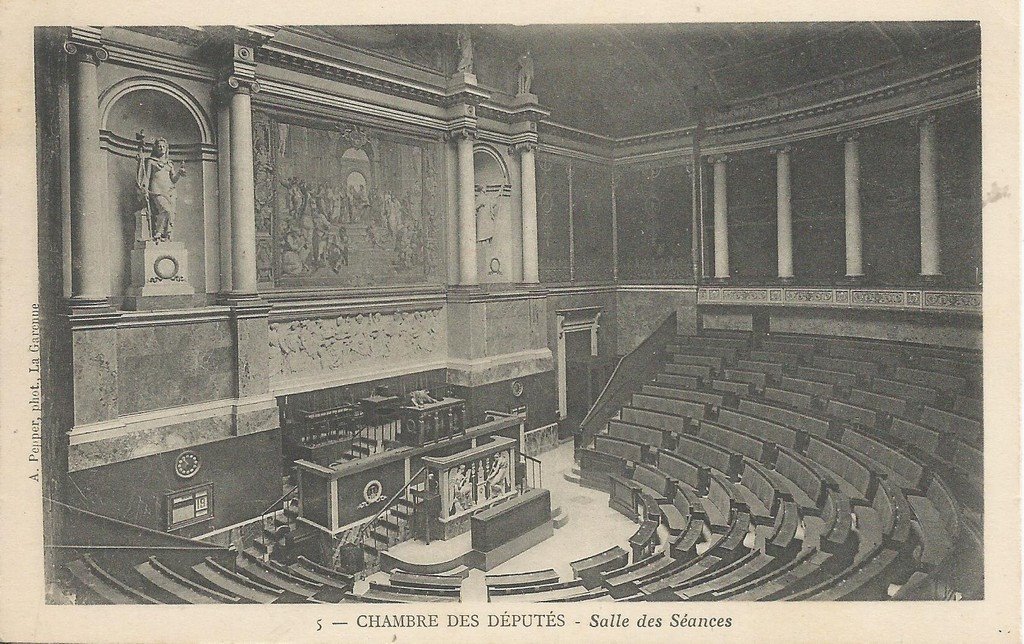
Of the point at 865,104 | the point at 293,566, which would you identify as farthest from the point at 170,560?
the point at 865,104

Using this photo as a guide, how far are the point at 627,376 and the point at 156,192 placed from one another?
9654 mm

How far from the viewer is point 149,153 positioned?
784 centimetres

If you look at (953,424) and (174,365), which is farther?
(174,365)

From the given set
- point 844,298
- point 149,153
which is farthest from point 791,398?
point 149,153

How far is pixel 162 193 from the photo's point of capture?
25.5ft

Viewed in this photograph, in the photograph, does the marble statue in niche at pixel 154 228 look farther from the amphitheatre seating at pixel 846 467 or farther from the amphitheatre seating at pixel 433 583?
the amphitheatre seating at pixel 846 467

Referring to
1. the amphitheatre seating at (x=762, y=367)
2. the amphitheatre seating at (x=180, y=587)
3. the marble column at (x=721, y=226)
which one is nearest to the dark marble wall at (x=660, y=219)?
the marble column at (x=721, y=226)

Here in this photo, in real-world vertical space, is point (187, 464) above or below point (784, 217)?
below

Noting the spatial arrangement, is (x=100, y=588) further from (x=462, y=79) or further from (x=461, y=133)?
(x=462, y=79)

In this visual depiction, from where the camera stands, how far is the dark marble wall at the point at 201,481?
709 centimetres

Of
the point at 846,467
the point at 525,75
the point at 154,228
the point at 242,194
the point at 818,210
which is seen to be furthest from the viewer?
the point at 818,210

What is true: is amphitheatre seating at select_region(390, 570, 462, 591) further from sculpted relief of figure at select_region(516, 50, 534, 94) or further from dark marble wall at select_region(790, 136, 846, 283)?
dark marble wall at select_region(790, 136, 846, 283)

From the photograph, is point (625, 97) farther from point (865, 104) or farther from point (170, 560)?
point (170, 560)

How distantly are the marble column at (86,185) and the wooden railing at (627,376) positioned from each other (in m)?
8.45
